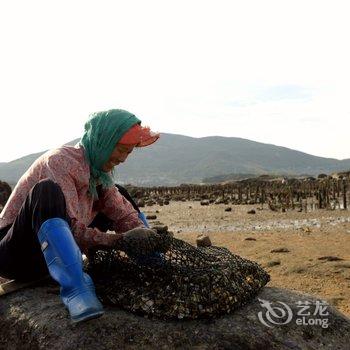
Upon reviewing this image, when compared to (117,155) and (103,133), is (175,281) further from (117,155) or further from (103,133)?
(103,133)

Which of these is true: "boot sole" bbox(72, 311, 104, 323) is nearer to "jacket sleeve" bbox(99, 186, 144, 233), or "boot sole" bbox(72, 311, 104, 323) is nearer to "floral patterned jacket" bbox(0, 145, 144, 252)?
"floral patterned jacket" bbox(0, 145, 144, 252)

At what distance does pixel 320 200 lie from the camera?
850 inches

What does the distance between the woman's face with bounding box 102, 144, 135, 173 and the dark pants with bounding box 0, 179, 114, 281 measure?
19.2 inches

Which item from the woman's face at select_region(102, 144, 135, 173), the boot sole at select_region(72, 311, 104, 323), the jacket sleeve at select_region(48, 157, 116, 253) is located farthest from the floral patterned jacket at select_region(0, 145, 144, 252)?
the boot sole at select_region(72, 311, 104, 323)

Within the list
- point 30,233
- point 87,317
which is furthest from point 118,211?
point 87,317

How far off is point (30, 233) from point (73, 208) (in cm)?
32

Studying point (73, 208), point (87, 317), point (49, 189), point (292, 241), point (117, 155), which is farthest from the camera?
point (292, 241)

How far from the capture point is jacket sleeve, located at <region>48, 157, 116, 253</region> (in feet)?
11.1

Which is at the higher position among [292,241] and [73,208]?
[73,208]

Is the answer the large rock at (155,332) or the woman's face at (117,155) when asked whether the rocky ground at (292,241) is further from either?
the woman's face at (117,155)

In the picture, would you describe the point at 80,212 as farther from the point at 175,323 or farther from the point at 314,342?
the point at 314,342

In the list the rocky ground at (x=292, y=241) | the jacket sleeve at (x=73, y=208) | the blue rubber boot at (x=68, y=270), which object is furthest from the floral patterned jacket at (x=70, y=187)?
the rocky ground at (x=292, y=241)

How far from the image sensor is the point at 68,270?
9.70 feet

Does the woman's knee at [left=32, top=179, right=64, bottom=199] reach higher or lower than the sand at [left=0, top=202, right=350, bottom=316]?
higher
